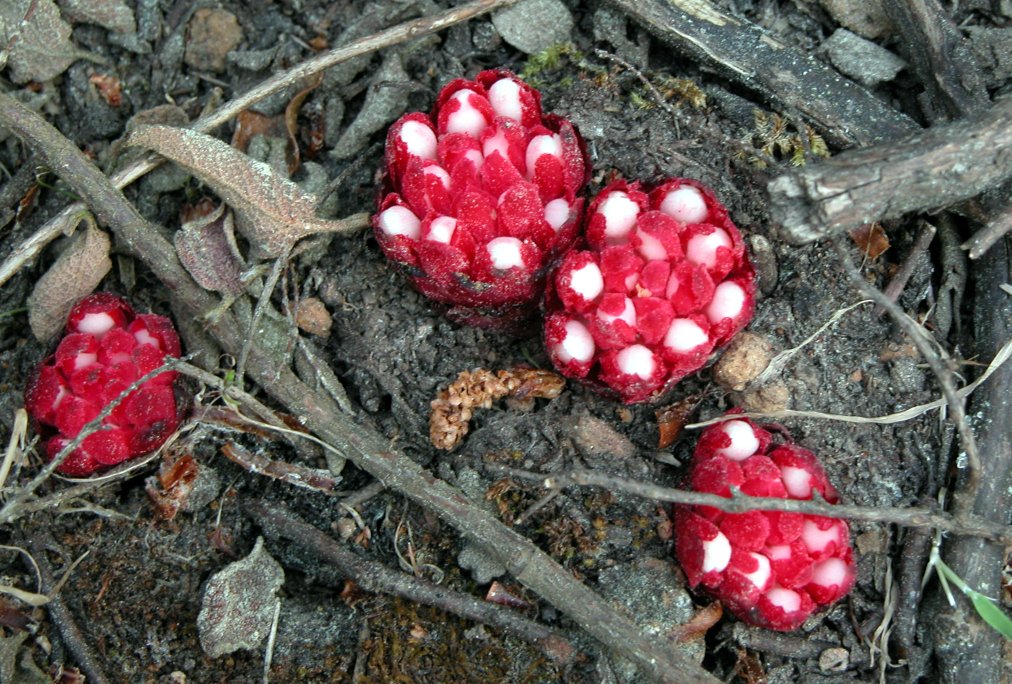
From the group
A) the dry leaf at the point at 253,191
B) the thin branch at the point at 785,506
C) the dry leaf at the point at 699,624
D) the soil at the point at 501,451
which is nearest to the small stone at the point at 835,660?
the soil at the point at 501,451

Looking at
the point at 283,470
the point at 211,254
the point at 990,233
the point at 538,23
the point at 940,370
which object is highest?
the point at 538,23

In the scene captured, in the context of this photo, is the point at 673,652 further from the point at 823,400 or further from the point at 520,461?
the point at 823,400

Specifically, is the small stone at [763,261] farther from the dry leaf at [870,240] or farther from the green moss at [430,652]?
the green moss at [430,652]

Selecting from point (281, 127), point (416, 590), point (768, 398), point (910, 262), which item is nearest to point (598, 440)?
point (768, 398)

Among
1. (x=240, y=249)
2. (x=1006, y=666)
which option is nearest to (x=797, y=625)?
(x=1006, y=666)

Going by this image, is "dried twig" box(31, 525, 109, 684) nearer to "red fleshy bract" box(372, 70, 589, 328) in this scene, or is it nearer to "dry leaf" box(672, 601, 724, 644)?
"red fleshy bract" box(372, 70, 589, 328)

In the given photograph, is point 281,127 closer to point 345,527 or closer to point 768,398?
point 345,527
